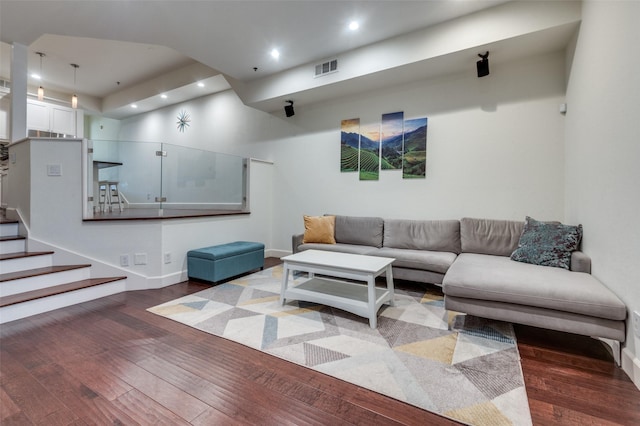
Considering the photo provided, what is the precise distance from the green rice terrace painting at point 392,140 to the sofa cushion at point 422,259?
1359 millimetres

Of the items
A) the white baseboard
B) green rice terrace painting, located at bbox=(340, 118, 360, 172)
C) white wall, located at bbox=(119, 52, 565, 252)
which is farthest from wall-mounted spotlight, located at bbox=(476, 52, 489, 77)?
the white baseboard

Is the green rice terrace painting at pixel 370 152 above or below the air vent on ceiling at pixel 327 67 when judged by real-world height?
below

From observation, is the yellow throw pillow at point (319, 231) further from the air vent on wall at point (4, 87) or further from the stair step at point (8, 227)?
the air vent on wall at point (4, 87)

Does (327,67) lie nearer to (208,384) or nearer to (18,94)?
(208,384)

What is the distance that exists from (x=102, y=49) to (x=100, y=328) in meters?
Result: 4.91

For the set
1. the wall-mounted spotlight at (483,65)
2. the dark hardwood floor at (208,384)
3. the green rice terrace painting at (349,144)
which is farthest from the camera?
the green rice terrace painting at (349,144)

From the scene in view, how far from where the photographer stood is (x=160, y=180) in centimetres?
394

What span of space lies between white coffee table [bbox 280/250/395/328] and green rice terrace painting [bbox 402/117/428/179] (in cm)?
173

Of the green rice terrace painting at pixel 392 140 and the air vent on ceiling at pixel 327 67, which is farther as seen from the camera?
the green rice terrace painting at pixel 392 140

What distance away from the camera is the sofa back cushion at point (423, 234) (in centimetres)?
355

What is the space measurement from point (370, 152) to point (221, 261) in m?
2.68

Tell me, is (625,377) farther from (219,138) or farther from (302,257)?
(219,138)

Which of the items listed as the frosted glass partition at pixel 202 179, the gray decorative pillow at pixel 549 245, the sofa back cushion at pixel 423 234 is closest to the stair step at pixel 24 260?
the frosted glass partition at pixel 202 179

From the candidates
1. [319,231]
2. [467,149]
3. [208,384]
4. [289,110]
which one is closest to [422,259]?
[319,231]
